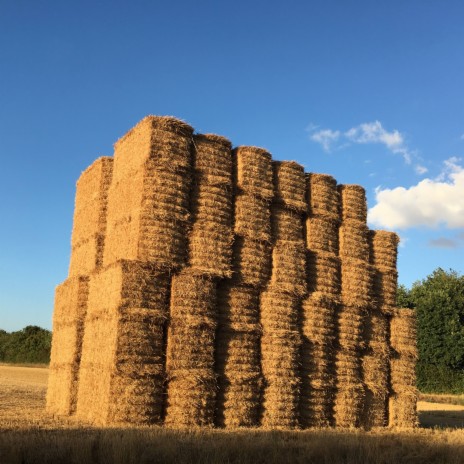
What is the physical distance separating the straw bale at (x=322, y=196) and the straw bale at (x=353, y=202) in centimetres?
29

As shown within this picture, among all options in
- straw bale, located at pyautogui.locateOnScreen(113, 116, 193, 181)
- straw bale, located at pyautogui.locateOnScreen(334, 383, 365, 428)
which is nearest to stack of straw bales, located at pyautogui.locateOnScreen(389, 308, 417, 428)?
straw bale, located at pyautogui.locateOnScreen(334, 383, 365, 428)

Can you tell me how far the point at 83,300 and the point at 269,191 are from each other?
5.20 meters

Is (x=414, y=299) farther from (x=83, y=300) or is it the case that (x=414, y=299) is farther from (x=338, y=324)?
(x=83, y=300)

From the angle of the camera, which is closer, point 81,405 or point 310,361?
point 81,405

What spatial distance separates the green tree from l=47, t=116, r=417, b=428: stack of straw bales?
23.0 metres

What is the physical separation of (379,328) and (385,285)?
125 cm

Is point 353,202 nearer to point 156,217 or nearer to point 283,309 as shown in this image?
point 283,309

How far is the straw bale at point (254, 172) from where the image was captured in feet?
44.5

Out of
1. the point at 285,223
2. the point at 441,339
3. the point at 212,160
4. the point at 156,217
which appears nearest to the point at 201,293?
the point at 156,217

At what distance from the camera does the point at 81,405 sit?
12.7 m

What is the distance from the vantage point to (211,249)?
41.4ft

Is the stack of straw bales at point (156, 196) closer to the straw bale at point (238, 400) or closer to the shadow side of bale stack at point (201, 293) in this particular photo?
the shadow side of bale stack at point (201, 293)

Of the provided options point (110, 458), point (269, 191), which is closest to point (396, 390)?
point (269, 191)

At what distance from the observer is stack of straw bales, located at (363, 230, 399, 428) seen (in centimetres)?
1481
